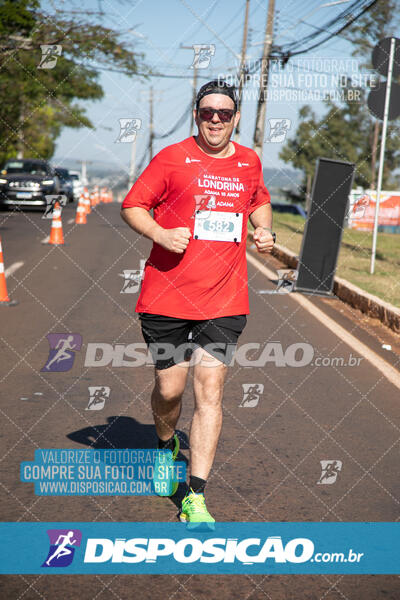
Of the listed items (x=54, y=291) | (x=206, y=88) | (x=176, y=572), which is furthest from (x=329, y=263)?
(x=176, y=572)

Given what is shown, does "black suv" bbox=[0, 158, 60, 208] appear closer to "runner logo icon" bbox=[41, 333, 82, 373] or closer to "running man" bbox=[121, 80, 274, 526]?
"runner logo icon" bbox=[41, 333, 82, 373]

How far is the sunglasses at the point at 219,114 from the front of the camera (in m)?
4.00

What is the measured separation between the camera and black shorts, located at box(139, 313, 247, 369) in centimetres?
405

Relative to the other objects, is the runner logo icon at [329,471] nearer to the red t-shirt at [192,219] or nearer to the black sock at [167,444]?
the black sock at [167,444]

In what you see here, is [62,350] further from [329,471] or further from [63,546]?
[63,546]

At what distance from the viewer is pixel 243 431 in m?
5.37

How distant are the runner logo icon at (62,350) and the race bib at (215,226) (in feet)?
10.7

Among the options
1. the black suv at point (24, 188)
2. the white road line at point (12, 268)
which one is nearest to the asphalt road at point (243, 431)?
the white road line at point (12, 268)

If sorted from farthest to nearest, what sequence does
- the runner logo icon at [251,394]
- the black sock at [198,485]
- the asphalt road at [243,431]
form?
the runner logo icon at [251,394] < the black sock at [198,485] < the asphalt road at [243,431]

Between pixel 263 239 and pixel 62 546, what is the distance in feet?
5.73

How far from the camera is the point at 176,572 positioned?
11.3ft

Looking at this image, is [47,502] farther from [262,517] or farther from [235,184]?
[235,184]

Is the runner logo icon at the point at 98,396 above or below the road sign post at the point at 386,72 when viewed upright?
below

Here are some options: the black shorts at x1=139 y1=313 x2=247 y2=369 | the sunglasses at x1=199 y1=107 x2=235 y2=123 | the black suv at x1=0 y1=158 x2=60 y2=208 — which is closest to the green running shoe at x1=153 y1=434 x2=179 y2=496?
the black shorts at x1=139 y1=313 x2=247 y2=369
